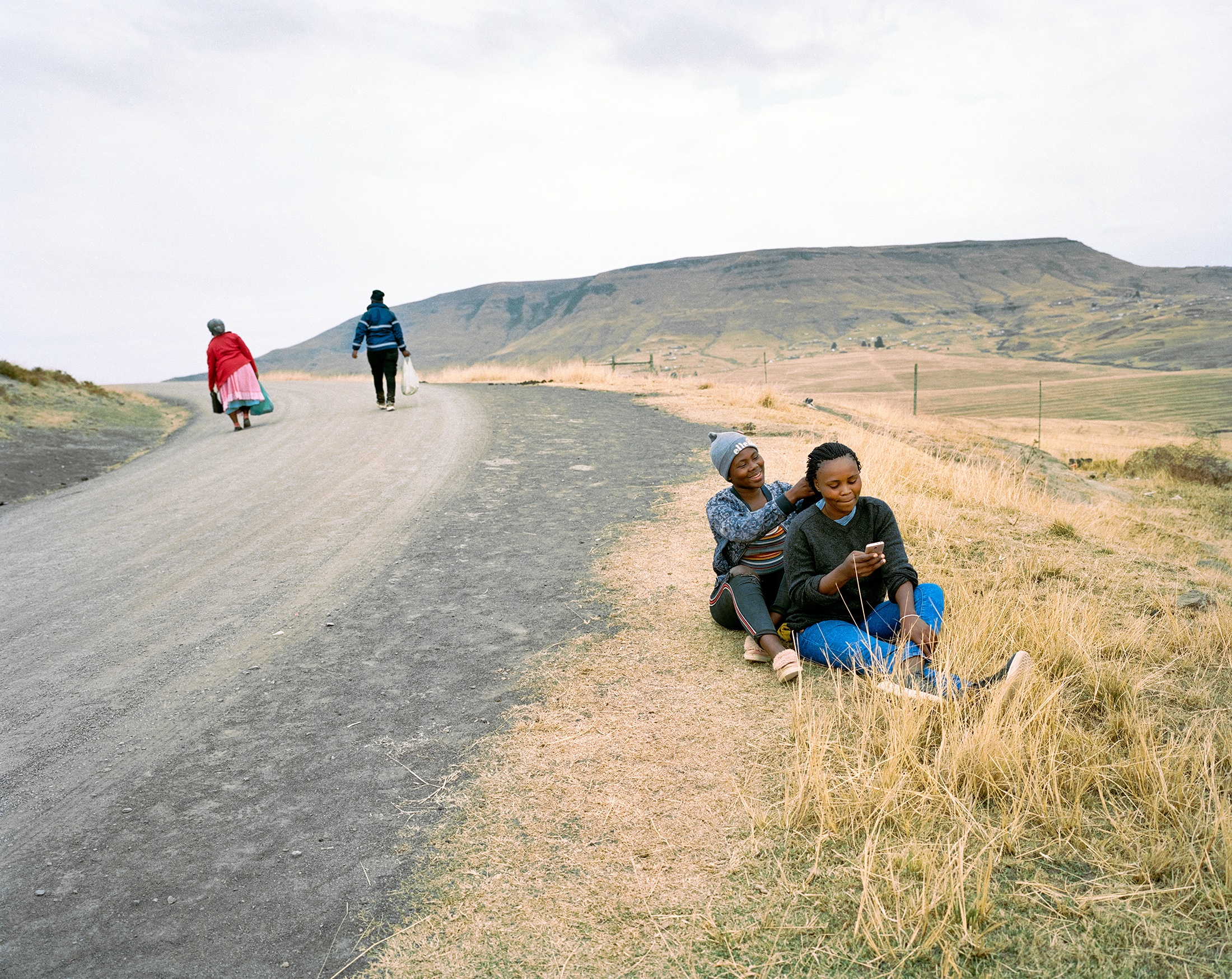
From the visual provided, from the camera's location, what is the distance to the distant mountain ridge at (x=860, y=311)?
3942 inches

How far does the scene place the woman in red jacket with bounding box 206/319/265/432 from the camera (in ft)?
42.6

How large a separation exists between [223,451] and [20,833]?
9.08 metres

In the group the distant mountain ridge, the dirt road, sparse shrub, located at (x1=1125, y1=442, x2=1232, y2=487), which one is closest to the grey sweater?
the dirt road

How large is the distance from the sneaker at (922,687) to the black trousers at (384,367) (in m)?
12.0

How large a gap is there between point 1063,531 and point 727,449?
4606mm

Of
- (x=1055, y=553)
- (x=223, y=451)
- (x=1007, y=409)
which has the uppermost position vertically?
(x=223, y=451)

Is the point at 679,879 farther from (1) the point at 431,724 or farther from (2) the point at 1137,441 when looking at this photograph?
(2) the point at 1137,441

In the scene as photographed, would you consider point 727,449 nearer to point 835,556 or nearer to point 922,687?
point 835,556

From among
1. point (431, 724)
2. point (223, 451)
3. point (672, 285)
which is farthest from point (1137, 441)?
point (672, 285)

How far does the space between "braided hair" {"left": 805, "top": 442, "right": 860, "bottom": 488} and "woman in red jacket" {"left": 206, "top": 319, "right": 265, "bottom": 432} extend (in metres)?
11.2

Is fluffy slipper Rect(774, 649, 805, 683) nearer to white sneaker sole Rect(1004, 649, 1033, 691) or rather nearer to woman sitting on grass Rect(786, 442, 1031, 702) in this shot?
woman sitting on grass Rect(786, 442, 1031, 702)

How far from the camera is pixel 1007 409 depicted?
45344 millimetres

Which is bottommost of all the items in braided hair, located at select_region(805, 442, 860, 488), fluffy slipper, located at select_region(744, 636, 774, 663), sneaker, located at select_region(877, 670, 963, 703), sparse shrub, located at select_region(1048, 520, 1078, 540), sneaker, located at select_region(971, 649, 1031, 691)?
sparse shrub, located at select_region(1048, 520, 1078, 540)

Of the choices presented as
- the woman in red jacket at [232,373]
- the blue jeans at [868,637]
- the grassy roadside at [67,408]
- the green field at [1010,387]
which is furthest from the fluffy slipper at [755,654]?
the green field at [1010,387]
